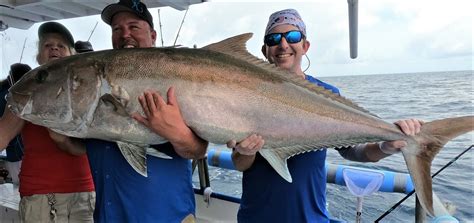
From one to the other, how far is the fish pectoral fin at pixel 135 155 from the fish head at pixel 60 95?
0.64ft

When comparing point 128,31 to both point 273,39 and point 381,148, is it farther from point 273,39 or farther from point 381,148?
point 381,148

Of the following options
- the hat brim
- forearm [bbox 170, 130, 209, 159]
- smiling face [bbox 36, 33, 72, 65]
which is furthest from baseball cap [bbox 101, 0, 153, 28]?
forearm [bbox 170, 130, 209, 159]

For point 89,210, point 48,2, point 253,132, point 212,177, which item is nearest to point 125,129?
point 253,132

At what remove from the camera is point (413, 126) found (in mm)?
1740

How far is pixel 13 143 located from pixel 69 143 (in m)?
2.42

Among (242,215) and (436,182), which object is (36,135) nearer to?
(242,215)

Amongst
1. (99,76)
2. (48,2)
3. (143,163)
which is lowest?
(143,163)

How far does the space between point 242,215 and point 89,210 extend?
1057 mm

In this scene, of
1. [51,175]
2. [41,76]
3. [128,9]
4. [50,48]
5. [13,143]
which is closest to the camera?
[41,76]

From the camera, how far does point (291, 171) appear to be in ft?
6.16

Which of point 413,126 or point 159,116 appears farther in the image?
point 413,126

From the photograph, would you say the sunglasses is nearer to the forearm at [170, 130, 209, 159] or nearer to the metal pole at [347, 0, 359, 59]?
the forearm at [170, 130, 209, 159]

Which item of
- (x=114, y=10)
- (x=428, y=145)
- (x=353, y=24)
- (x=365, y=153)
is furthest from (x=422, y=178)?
(x=353, y=24)

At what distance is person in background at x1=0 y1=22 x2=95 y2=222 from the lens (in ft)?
7.12
